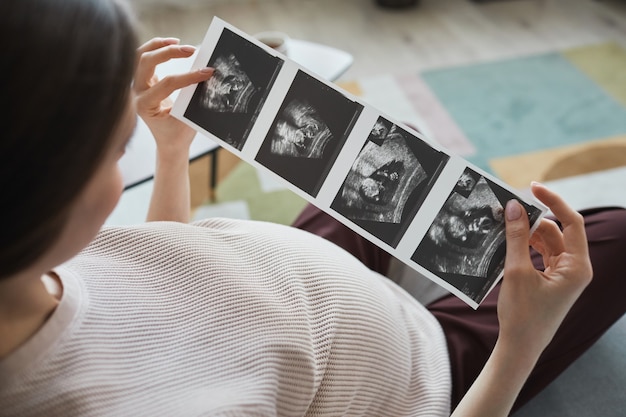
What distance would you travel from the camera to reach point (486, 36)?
98.2 inches

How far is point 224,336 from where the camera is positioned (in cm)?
72

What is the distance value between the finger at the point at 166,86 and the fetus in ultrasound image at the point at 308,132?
5.1 inches

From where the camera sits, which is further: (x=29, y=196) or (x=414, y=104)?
(x=414, y=104)

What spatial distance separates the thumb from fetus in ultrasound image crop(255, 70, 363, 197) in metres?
0.25

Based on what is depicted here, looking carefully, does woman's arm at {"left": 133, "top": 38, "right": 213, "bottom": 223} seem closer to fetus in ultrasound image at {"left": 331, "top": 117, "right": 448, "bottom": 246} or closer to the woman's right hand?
fetus in ultrasound image at {"left": 331, "top": 117, "right": 448, "bottom": 246}

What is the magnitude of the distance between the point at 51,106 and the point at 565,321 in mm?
786

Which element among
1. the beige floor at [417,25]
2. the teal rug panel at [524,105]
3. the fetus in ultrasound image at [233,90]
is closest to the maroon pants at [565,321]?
the fetus in ultrasound image at [233,90]

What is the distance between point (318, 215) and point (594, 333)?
500mm

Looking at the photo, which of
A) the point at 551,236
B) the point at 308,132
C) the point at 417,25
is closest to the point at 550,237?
the point at 551,236

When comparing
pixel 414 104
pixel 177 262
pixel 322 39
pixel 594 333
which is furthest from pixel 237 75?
pixel 322 39

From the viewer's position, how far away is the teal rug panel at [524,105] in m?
1.95

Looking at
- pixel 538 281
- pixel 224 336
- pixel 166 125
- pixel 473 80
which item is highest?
pixel 473 80

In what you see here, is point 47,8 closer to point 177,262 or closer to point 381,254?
point 177,262

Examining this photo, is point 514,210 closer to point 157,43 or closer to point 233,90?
point 233,90
